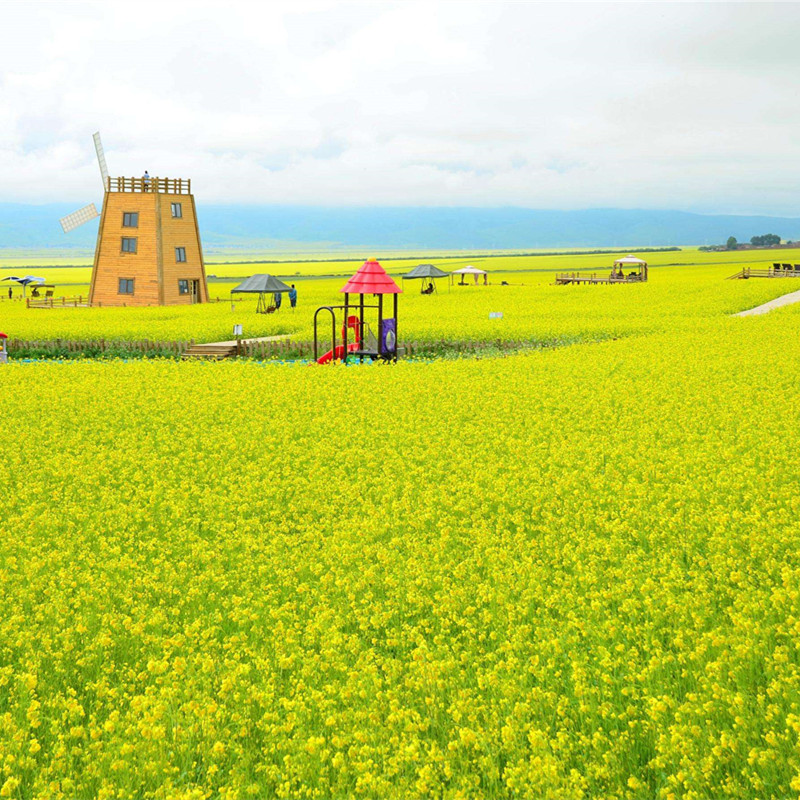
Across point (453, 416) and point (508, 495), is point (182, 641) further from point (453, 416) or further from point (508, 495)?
point (453, 416)

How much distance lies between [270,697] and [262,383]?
60.6 ft

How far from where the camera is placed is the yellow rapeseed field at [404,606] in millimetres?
6176

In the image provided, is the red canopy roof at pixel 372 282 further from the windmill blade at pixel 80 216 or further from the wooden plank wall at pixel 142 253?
the windmill blade at pixel 80 216

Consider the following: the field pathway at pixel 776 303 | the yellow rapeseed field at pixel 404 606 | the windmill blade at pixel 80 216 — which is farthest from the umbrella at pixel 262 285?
the yellow rapeseed field at pixel 404 606

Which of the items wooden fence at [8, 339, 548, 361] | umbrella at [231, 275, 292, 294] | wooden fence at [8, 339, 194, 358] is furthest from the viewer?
umbrella at [231, 275, 292, 294]

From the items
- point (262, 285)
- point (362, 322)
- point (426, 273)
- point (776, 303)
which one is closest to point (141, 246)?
point (262, 285)

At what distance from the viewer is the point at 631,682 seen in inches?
284

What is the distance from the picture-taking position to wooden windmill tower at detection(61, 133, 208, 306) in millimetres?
64250

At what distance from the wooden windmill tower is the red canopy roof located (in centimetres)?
3616

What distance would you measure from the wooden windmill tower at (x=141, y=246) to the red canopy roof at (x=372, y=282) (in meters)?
36.2

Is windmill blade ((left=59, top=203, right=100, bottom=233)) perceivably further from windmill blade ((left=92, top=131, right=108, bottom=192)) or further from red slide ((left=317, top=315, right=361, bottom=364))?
red slide ((left=317, top=315, right=361, bottom=364))

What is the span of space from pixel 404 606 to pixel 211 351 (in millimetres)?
30937

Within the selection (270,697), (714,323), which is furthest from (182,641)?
(714,323)

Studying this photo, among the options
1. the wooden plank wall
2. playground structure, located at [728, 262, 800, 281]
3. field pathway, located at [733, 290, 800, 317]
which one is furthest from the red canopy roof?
playground structure, located at [728, 262, 800, 281]
